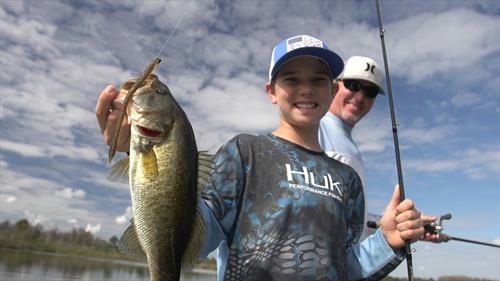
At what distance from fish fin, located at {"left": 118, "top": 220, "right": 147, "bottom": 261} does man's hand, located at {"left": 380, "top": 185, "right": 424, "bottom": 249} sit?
191cm

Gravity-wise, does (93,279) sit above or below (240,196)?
below

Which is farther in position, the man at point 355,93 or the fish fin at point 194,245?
the man at point 355,93

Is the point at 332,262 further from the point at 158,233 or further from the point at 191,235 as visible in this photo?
the point at 158,233

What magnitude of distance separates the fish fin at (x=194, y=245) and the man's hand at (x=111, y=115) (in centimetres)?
56

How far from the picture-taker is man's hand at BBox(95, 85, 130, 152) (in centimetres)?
231

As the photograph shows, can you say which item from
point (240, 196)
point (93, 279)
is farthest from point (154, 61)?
point (93, 279)

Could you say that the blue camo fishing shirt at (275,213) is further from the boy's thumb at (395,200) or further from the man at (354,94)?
the man at (354,94)

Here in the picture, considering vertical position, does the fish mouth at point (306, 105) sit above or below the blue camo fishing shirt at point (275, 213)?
above

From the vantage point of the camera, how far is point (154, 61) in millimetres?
2221

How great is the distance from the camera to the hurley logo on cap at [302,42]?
3754 mm

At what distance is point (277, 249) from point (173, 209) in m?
1.19

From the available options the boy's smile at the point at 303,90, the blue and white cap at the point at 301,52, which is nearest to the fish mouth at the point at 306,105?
the boy's smile at the point at 303,90

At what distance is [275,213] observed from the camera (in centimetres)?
322

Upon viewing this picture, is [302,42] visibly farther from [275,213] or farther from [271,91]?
[275,213]
